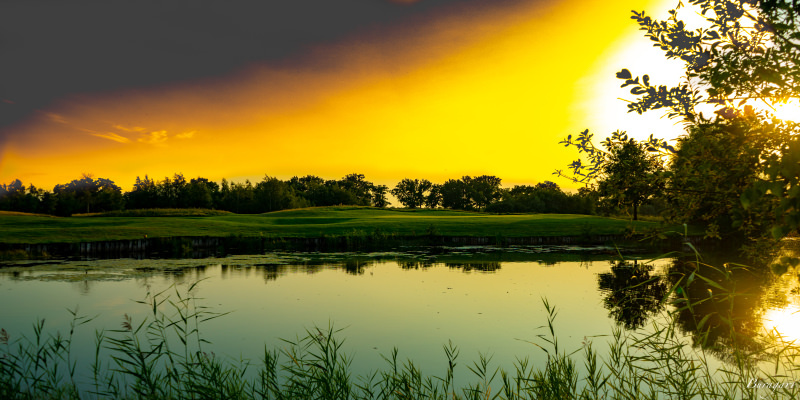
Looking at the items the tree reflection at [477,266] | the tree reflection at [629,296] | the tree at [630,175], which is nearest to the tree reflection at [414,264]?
the tree reflection at [477,266]

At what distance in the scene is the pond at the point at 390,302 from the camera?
10.5m

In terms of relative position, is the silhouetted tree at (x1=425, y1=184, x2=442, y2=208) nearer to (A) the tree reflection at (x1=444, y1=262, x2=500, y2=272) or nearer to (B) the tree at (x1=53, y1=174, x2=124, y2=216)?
(B) the tree at (x1=53, y1=174, x2=124, y2=216)

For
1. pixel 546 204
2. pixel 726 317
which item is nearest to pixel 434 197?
pixel 546 204

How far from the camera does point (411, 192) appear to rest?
15425 centimetres

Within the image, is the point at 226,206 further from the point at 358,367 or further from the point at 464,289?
the point at 358,367

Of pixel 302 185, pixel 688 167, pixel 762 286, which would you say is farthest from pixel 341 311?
pixel 302 185

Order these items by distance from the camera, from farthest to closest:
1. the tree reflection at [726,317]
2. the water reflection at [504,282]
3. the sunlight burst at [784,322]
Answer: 1. the water reflection at [504,282]
2. the sunlight burst at [784,322]
3. the tree reflection at [726,317]

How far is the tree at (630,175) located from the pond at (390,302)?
1325mm

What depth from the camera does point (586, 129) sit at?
797 centimetres

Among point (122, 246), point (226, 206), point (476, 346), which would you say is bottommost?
point (476, 346)

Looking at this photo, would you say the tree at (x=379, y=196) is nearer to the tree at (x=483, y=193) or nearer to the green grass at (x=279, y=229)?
the tree at (x=483, y=193)

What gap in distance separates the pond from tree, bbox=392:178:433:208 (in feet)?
416

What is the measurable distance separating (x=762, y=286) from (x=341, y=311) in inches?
608

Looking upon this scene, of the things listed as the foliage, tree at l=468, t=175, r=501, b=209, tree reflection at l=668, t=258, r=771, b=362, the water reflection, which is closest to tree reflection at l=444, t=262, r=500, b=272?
the water reflection
